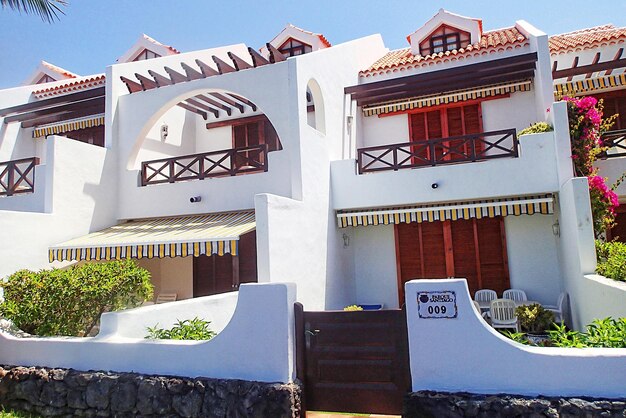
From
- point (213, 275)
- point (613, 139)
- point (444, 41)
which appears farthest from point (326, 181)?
point (444, 41)

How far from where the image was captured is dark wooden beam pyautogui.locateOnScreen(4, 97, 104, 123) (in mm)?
20125

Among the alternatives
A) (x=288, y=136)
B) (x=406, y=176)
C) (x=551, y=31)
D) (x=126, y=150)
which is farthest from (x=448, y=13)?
(x=126, y=150)

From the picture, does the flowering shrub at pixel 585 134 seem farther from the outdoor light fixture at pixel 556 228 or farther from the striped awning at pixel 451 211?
the outdoor light fixture at pixel 556 228

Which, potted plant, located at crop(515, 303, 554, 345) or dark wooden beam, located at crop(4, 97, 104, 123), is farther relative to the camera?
dark wooden beam, located at crop(4, 97, 104, 123)

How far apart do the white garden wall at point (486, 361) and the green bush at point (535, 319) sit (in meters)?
7.02

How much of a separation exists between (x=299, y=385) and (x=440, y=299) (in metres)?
3.12

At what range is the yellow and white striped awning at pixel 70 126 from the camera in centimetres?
2153

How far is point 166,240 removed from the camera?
537 inches

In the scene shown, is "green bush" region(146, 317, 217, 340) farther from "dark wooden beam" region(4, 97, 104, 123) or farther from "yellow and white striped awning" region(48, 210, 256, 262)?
"dark wooden beam" region(4, 97, 104, 123)

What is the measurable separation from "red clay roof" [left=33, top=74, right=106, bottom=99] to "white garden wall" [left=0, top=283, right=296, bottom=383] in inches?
662

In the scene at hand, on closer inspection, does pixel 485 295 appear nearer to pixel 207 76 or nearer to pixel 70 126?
pixel 207 76

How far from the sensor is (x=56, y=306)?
426 inches

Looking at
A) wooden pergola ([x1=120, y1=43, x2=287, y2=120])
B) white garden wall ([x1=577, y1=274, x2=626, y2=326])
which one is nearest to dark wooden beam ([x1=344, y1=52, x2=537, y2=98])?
wooden pergola ([x1=120, y1=43, x2=287, y2=120])

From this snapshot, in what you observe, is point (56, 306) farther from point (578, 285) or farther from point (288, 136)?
point (578, 285)
